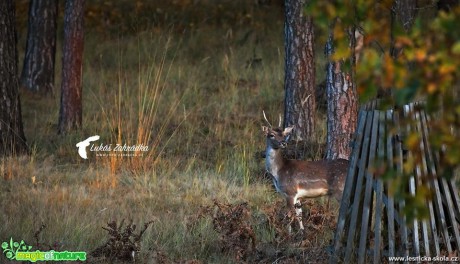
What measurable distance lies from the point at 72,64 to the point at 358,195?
8684 millimetres

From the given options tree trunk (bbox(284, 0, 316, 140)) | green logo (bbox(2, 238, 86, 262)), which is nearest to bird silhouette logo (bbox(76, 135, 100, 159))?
tree trunk (bbox(284, 0, 316, 140))

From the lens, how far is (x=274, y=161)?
10117 mm

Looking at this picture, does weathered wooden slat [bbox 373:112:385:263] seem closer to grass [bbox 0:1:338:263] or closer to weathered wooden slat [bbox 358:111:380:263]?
weathered wooden slat [bbox 358:111:380:263]

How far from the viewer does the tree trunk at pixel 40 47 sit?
1856 centimetres

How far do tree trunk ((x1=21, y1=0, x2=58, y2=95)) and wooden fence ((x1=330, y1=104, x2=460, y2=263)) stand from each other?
11.6 metres

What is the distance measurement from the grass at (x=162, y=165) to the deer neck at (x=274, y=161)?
13.8 inches

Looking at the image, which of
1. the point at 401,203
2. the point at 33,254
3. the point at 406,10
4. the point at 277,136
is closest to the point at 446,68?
the point at 401,203

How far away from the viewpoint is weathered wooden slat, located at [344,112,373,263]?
7539 millimetres

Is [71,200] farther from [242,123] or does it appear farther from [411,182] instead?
[242,123]

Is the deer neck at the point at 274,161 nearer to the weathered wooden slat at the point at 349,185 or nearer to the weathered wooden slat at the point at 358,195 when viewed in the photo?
the weathered wooden slat at the point at 349,185

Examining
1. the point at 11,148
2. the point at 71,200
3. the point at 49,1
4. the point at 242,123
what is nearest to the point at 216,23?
the point at 49,1

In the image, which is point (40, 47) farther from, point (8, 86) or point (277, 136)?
point (277, 136)

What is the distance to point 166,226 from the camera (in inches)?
376

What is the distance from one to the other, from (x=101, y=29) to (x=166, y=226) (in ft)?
48.0
